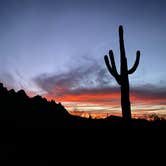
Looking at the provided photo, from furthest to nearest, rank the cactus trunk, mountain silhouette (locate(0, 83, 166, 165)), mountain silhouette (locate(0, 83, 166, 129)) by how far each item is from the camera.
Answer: the cactus trunk < mountain silhouette (locate(0, 83, 166, 129)) < mountain silhouette (locate(0, 83, 166, 165))

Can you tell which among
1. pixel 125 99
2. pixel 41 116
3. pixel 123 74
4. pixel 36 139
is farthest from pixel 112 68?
pixel 36 139

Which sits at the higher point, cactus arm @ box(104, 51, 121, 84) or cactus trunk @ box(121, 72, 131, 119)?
cactus arm @ box(104, 51, 121, 84)

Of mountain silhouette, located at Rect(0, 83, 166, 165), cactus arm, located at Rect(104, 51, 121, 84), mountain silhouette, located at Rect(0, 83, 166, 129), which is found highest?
cactus arm, located at Rect(104, 51, 121, 84)

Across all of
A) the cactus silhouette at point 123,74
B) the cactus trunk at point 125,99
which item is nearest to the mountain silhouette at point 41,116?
the cactus trunk at point 125,99

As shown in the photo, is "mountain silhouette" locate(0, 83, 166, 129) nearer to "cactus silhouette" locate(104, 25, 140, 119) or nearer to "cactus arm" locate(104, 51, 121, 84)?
"cactus silhouette" locate(104, 25, 140, 119)

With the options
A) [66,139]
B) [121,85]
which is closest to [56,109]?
[121,85]

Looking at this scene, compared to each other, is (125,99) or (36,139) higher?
(125,99)

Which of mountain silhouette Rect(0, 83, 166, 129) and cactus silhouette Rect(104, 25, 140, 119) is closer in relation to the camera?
mountain silhouette Rect(0, 83, 166, 129)

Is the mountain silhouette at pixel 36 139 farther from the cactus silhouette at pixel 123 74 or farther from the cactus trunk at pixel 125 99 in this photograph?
the cactus silhouette at pixel 123 74

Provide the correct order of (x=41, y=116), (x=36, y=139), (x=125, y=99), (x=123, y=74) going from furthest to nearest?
(x=41, y=116), (x=123, y=74), (x=125, y=99), (x=36, y=139)

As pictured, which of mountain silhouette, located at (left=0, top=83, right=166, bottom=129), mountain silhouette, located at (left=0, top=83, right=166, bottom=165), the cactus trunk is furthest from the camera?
the cactus trunk

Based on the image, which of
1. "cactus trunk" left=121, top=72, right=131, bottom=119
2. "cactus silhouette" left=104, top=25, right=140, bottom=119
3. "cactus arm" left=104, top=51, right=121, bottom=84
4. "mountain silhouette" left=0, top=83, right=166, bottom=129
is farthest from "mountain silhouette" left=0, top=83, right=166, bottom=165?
"cactus arm" left=104, top=51, right=121, bottom=84

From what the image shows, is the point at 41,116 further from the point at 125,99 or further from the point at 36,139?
the point at 36,139

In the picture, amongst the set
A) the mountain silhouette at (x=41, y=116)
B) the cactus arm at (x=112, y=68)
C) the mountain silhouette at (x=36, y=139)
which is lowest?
the mountain silhouette at (x=36, y=139)
